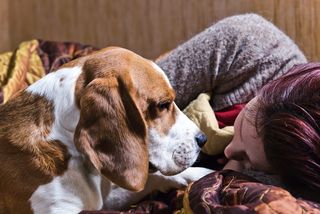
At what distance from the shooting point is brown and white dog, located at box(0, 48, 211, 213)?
121 centimetres

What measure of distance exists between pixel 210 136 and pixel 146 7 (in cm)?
94

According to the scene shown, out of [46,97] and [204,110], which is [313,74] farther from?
[46,97]

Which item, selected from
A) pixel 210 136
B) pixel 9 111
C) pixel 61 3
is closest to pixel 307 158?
pixel 210 136

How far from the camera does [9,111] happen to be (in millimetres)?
1353

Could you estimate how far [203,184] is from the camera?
1.14 metres

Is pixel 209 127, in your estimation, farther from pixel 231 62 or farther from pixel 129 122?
pixel 129 122

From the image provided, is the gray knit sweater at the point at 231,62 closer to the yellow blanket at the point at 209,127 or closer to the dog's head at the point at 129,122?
the yellow blanket at the point at 209,127

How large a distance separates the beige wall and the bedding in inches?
8.0

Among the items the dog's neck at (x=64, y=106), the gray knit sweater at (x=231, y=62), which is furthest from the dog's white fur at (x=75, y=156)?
the gray knit sweater at (x=231, y=62)

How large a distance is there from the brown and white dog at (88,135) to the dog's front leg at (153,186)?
0.28ft

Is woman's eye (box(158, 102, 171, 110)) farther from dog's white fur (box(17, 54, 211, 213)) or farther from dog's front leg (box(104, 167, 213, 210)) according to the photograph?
dog's front leg (box(104, 167, 213, 210))

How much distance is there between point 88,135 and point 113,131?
5 centimetres

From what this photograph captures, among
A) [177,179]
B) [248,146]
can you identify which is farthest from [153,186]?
[248,146]

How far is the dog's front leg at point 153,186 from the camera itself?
145 centimetres
